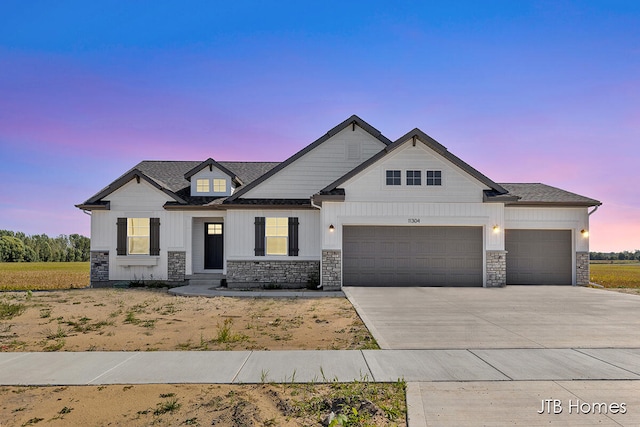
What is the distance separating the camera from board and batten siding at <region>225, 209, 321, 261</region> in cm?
1611

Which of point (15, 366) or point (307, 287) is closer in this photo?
point (15, 366)

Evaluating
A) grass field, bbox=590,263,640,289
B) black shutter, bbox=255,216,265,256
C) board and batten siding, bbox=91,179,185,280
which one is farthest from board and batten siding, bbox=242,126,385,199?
grass field, bbox=590,263,640,289

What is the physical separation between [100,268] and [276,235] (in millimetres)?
8357

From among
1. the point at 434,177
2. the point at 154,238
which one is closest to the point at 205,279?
the point at 154,238

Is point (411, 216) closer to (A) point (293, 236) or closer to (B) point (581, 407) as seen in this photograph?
(A) point (293, 236)

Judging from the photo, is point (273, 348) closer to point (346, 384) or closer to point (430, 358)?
point (346, 384)

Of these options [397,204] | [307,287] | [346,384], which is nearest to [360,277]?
[307,287]

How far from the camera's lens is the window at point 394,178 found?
15117 mm

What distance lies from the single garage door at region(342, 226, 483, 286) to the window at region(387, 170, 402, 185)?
6.04ft

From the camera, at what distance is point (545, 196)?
55.2 ft

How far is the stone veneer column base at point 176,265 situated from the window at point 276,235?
4099 millimetres

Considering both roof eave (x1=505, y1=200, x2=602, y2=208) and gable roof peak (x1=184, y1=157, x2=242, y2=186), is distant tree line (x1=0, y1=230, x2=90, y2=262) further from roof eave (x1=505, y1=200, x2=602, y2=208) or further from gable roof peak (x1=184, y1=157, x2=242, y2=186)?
roof eave (x1=505, y1=200, x2=602, y2=208)

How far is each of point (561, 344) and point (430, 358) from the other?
292 centimetres

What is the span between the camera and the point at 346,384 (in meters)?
5.07
